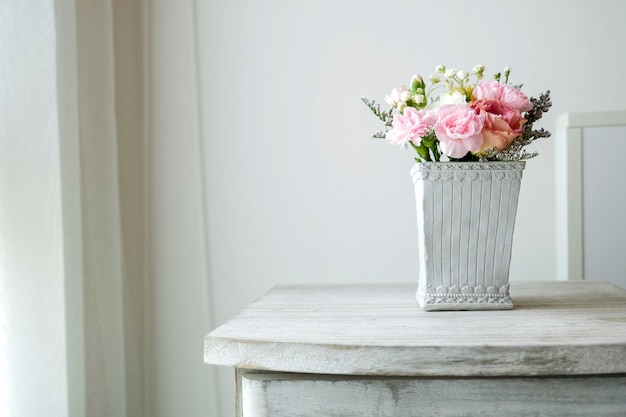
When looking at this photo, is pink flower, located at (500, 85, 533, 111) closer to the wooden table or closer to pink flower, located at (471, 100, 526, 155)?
pink flower, located at (471, 100, 526, 155)

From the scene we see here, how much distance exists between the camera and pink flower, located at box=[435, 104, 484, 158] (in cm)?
89

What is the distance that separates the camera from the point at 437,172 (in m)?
0.95

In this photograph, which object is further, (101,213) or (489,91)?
(101,213)

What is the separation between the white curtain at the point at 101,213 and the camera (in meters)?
1.26

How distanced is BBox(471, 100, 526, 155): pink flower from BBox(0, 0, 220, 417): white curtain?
0.80 meters

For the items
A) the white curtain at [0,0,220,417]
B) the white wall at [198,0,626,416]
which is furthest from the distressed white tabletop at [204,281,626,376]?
the white wall at [198,0,626,416]

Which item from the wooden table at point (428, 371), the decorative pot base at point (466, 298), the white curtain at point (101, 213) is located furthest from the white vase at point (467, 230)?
the white curtain at point (101, 213)

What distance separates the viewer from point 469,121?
0.89 m

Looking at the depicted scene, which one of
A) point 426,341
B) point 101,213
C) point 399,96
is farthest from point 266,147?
point 426,341

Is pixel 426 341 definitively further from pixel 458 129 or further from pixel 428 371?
pixel 458 129

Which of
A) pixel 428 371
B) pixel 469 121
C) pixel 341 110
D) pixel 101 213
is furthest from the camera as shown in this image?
pixel 341 110

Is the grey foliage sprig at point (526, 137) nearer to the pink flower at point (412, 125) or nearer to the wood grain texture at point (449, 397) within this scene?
the pink flower at point (412, 125)

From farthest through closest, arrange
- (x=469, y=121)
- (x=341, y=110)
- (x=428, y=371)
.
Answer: (x=341, y=110) < (x=469, y=121) < (x=428, y=371)

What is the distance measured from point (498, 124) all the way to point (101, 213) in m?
0.96
